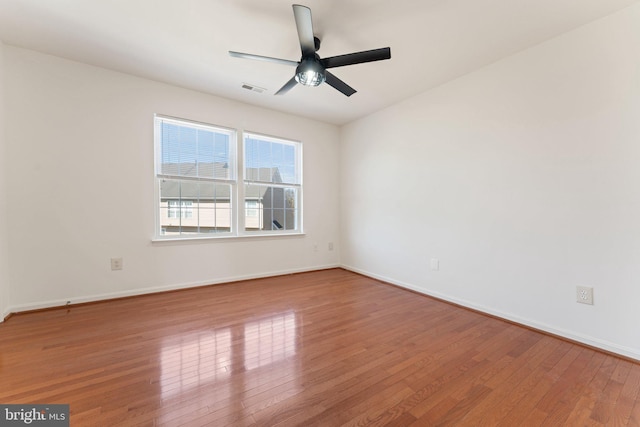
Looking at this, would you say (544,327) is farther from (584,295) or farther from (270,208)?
(270,208)

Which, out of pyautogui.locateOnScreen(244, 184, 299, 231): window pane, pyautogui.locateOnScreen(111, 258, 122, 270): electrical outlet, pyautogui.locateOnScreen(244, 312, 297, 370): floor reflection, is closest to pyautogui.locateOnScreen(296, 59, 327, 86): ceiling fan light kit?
pyautogui.locateOnScreen(244, 184, 299, 231): window pane

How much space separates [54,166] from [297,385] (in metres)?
3.26

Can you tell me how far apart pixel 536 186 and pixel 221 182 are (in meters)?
3.65

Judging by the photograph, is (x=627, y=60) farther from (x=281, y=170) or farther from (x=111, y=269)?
(x=111, y=269)

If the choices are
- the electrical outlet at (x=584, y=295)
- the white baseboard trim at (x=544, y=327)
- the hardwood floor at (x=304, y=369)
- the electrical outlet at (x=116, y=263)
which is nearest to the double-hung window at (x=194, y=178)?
the electrical outlet at (x=116, y=263)

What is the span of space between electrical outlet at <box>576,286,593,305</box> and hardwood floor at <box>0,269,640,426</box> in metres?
0.37

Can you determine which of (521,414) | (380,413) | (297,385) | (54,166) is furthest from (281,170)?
(521,414)

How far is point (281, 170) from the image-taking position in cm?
421

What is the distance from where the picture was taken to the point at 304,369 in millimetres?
1681

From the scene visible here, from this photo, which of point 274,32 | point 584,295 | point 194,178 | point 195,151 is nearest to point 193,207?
point 194,178

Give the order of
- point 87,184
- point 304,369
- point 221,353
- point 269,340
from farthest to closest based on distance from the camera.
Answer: point 87,184 < point 269,340 < point 221,353 < point 304,369

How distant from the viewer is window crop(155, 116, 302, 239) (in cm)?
331

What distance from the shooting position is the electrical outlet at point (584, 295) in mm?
2039

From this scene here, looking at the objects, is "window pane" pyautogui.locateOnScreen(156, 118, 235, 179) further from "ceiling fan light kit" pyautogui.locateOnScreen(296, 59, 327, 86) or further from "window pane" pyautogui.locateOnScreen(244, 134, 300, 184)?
"ceiling fan light kit" pyautogui.locateOnScreen(296, 59, 327, 86)
